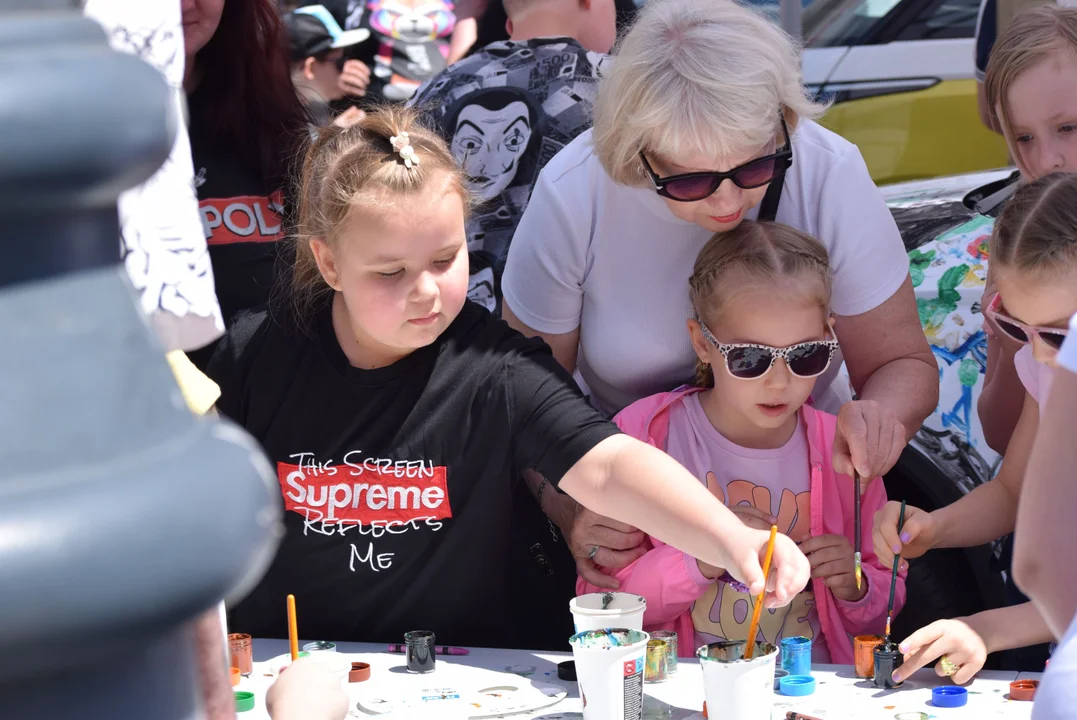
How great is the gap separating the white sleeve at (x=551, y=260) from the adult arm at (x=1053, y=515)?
55.5 inches

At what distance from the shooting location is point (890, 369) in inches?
96.9

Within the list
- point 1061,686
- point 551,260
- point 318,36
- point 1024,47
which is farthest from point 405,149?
point 318,36

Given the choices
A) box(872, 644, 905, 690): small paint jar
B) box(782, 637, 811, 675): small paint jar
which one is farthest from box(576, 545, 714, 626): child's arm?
box(872, 644, 905, 690): small paint jar

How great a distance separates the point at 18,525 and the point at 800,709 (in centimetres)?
156

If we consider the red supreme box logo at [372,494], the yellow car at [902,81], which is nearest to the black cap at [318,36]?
the yellow car at [902,81]

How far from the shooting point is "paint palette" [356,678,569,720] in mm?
1842

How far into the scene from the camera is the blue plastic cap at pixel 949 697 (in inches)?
71.0

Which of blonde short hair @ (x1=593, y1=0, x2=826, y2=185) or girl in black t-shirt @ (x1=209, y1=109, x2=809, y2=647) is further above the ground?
blonde short hair @ (x1=593, y1=0, x2=826, y2=185)

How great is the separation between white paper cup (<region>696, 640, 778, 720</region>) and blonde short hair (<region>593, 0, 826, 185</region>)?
968mm

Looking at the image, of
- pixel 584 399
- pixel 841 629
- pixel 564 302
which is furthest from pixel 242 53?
pixel 841 629

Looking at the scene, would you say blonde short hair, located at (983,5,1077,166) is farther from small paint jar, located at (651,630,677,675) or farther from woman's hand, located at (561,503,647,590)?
small paint jar, located at (651,630,677,675)

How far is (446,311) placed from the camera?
2.17 m

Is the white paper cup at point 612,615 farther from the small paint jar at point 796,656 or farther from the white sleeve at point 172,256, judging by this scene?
the white sleeve at point 172,256

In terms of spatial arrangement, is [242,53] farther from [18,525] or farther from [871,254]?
[18,525]
